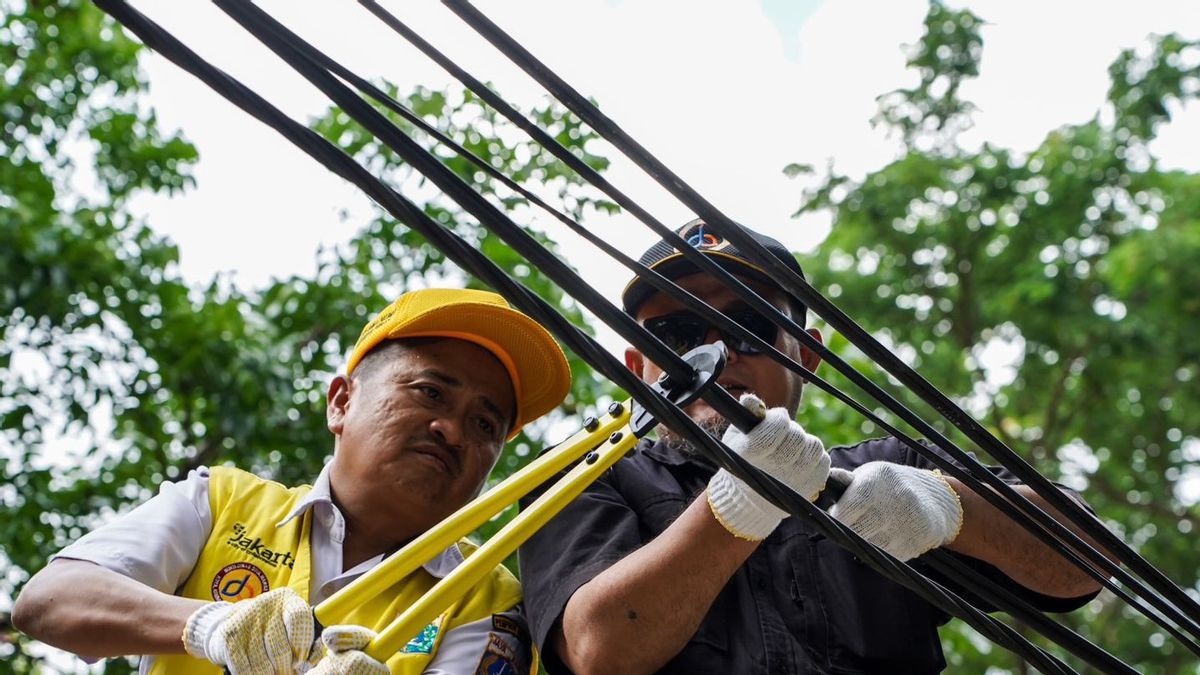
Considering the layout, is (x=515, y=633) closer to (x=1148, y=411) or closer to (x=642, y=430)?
(x=642, y=430)

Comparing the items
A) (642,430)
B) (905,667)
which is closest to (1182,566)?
(905,667)

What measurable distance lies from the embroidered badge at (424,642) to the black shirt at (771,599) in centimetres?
24

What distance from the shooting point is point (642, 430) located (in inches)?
80.1

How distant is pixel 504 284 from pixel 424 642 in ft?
4.25

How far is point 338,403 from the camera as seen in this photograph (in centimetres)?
312

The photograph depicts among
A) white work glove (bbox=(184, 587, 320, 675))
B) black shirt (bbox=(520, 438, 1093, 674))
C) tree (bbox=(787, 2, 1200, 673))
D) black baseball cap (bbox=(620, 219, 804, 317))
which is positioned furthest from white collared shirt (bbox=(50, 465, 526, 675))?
tree (bbox=(787, 2, 1200, 673))

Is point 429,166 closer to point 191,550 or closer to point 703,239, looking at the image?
point 191,550

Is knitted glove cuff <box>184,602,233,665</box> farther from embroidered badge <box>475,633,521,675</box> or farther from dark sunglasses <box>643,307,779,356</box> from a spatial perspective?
dark sunglasses <box>643,307,779,356</box>

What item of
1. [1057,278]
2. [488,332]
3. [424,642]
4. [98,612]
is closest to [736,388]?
[488,332]

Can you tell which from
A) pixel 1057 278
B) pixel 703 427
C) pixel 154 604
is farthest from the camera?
pixel 1057 278

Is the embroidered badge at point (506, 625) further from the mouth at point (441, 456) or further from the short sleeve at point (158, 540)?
the short sleeve at point (158, 540)

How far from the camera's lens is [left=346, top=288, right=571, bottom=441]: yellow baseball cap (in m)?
3.00

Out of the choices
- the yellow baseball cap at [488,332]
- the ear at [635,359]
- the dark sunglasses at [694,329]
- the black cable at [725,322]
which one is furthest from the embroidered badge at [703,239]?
the black cable at [725,322]

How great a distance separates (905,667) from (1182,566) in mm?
8500
